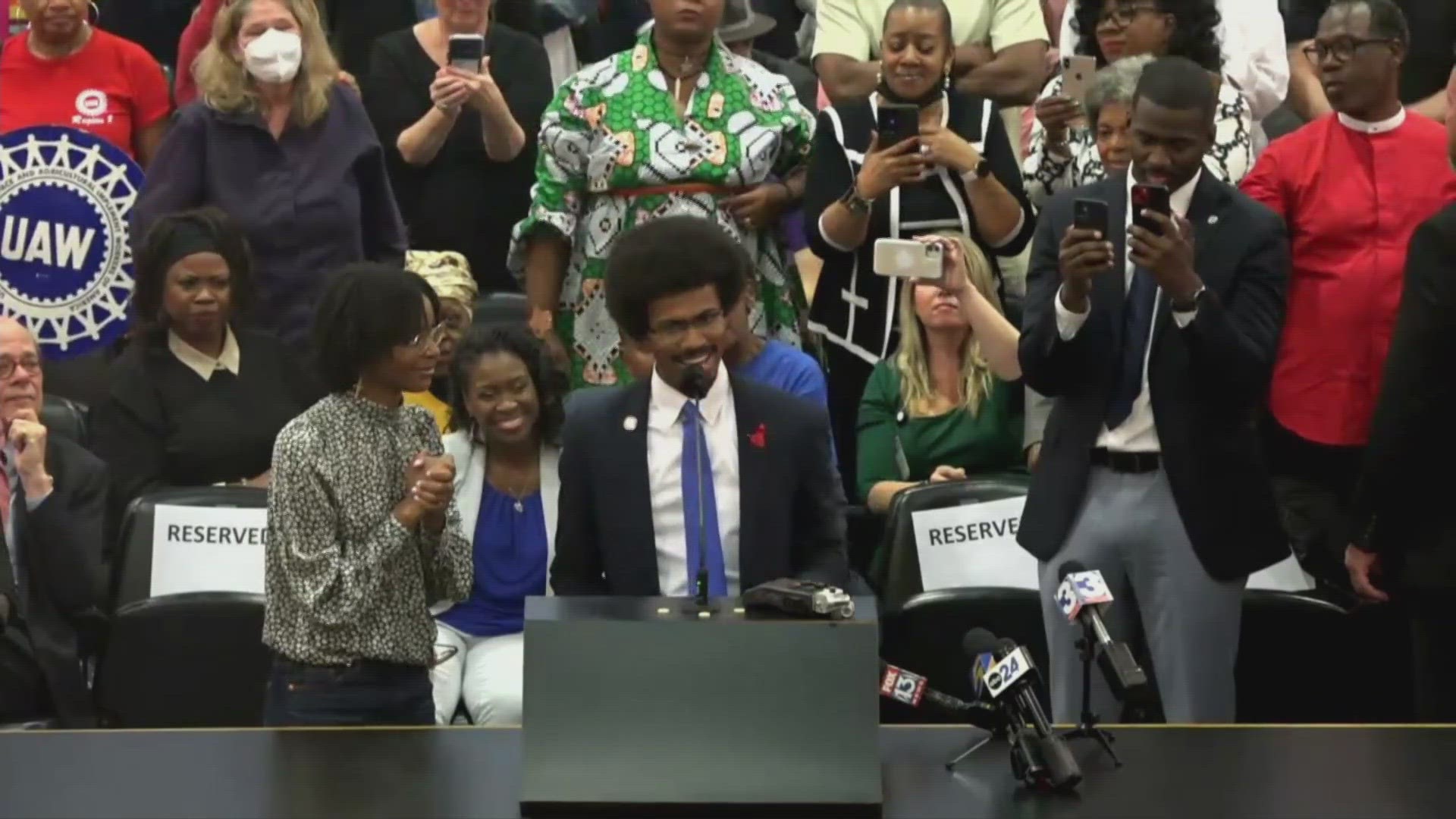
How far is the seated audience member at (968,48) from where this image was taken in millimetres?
6215

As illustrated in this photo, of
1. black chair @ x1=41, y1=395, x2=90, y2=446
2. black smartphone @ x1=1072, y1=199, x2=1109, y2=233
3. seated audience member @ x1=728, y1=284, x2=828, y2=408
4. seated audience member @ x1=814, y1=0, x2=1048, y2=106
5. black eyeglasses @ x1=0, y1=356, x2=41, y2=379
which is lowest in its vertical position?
black chair @ x1=41, y1=395, x2=90, y2=446

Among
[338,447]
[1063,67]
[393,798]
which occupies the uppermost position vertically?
[1063,67]

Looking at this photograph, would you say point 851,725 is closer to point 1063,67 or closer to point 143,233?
point 1063,67

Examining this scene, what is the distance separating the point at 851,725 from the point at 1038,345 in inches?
65.5

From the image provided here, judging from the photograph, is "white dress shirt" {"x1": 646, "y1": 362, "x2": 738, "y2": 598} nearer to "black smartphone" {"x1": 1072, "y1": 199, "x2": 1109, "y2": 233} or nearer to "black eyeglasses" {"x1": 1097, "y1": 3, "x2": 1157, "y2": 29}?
"black smartphone" {"x1": 1072, "y1": 199, "x2": 1109, "y2": 233}

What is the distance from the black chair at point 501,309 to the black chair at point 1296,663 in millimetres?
2013

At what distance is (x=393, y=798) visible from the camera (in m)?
2.99

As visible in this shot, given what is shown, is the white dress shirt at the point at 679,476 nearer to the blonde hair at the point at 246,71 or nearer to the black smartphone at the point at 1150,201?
the black smartphone at the point at 1150,201

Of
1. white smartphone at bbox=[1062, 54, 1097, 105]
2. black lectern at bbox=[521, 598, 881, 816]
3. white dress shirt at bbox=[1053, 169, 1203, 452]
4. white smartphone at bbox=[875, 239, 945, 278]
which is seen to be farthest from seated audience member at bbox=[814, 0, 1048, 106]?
black lectern at bbox=[521, 598, 881, 816]

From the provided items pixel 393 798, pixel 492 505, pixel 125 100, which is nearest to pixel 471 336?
pixel 492 505

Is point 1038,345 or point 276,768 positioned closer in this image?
point 276,768

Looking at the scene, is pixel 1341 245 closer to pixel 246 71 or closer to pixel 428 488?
pixel 428 488

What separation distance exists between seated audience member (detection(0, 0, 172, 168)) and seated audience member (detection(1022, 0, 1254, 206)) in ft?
8.17

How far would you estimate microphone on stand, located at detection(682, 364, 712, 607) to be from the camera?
133 inches
